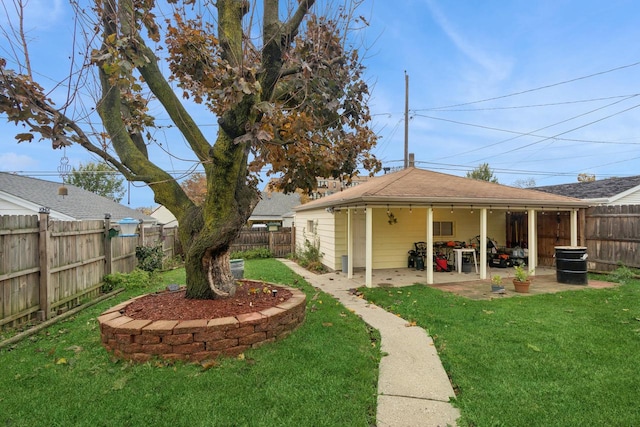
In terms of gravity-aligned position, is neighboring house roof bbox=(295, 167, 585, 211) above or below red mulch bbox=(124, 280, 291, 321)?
above

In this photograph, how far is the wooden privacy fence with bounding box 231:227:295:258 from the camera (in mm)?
15469

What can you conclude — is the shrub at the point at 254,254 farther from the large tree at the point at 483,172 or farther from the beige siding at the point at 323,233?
the large tree at the point at 483,172

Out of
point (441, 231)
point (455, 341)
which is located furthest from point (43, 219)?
point (441, 231)

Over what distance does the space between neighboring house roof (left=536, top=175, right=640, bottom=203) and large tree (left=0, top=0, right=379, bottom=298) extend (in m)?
10.2

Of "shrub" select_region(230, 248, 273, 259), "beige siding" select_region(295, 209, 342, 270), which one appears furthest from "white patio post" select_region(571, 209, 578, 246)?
"shrub" select_region(230, 248, 273, 259)

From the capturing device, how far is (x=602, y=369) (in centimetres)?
321

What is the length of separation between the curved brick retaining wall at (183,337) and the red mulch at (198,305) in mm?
A: 215

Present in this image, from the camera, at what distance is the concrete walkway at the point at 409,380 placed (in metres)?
2.49

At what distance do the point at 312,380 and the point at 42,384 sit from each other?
2485 millimetres

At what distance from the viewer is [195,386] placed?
9.38 ft

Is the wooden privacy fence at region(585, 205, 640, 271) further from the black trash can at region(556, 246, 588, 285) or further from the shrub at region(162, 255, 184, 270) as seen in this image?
the shrub at region(162, 255, 184, 270)

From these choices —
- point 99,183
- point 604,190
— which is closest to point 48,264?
point 604,190

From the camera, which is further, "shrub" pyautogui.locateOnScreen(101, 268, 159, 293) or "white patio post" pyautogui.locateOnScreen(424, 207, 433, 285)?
"white patio post" pyautogui.locateOnScreen(424, 207, 433, 285)

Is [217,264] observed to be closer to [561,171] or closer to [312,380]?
[312,380]
